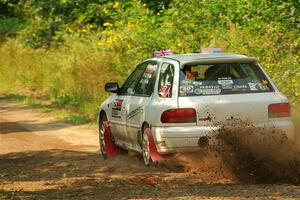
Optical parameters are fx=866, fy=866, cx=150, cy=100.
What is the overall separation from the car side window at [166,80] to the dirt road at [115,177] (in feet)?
2.84

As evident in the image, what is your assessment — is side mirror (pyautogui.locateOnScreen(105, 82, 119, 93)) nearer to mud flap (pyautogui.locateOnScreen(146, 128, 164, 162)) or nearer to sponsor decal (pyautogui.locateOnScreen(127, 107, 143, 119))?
sponsor decal (pyautogui.locateOnScreen(127, 107, 143, 119))

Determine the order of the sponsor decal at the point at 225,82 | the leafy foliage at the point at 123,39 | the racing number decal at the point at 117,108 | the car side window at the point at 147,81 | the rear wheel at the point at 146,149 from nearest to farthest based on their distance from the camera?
the sponsor decal at the point at 225,82
the rear wheel at the point at 146,149
the car side window at the point at 147,81
the racing number decal at the point at 117,108
the leafy foliage at the point at 123,39

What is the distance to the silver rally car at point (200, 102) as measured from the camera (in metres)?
10.6

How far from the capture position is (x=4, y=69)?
90.9ft

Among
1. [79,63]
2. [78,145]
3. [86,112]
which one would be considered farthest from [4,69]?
[78,145]

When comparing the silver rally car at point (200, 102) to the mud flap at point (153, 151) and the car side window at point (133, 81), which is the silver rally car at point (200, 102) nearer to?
the mud flap at point (153, 151)

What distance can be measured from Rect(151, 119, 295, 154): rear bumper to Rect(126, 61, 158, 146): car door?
75cm

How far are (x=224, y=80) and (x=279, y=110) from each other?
31.1 inches

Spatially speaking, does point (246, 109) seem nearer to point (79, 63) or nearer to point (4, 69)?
point (79, 63)

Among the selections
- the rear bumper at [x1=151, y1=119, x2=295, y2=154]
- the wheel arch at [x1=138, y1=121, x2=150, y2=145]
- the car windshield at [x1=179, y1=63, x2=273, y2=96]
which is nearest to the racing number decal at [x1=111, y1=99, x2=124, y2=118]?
the wheel arch at [x1=138, y1=121, x2=150, y2=145]

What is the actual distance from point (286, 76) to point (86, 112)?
5.72 meters

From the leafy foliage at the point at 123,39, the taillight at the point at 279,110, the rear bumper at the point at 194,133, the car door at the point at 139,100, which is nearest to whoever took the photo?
the rear bumper at the point at 194,133

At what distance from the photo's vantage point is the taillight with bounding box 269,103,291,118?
35.3ft

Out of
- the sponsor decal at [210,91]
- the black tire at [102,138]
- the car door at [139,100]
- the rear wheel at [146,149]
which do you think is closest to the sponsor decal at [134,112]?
the car door at [139,100]
